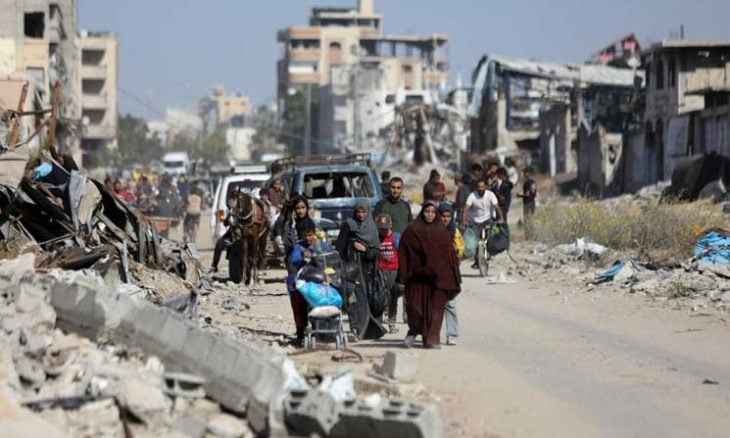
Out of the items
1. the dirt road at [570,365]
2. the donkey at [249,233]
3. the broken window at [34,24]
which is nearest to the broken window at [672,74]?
the broken window at [34,24]

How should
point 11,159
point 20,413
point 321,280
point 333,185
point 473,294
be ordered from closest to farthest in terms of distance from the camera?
point 20,413 < point 321,280 < point 11,159 < point 473,294 < point 333,185

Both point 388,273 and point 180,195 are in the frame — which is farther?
point 180,195

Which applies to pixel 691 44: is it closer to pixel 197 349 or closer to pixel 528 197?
pixel 528 197

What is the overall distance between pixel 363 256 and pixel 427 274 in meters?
1.16

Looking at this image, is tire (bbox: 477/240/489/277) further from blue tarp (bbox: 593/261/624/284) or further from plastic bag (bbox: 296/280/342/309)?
plastic bag (bbox: 296/280/342/309)

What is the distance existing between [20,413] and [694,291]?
11.0m

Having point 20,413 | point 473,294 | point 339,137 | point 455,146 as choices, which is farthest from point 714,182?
point 339,137

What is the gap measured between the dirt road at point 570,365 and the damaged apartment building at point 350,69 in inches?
3528

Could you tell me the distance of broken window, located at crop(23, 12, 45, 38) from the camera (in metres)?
60.0

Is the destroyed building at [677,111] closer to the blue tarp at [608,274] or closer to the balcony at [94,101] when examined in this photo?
the blue tarp at [608,274]

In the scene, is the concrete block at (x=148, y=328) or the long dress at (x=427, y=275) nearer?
the concrete block at (x=148, y=328)

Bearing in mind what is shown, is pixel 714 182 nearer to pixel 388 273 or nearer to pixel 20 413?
pixel 388 273

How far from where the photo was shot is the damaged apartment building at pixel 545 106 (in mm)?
63906

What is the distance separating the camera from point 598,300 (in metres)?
18.5
